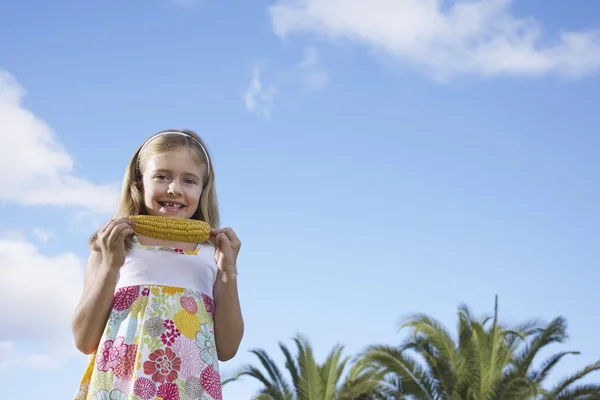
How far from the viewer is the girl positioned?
293cm

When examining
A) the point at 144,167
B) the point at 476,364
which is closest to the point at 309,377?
the point at 476,364

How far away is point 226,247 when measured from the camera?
3176 millimetres

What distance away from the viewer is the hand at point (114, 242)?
303 cm

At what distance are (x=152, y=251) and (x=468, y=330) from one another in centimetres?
1796

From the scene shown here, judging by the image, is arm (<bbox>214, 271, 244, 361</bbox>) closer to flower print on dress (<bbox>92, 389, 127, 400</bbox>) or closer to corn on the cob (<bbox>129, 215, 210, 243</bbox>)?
corn on the cob (<bbox>129, 215, 210, 243</bbox>)

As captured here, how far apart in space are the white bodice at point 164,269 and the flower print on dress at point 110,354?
0.76 ft

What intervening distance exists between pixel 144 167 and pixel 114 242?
1.37ft

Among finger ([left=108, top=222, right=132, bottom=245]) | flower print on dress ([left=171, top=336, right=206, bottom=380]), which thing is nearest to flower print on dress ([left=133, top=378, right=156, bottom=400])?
flower print on dress ([left=171, top=336, right=206, bottom=380])

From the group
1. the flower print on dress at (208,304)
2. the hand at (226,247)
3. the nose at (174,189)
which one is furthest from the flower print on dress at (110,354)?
the nose at (174,189)

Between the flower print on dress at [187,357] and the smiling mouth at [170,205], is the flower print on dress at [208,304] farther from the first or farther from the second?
the smiling mouth at [170,205]

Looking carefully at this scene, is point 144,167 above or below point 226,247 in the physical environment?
above

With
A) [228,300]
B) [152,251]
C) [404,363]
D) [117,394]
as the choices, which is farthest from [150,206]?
[404,363]

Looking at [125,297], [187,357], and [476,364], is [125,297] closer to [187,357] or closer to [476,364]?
[187,357]

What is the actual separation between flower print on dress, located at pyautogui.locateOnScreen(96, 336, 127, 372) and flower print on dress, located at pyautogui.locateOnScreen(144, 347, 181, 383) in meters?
0.12
